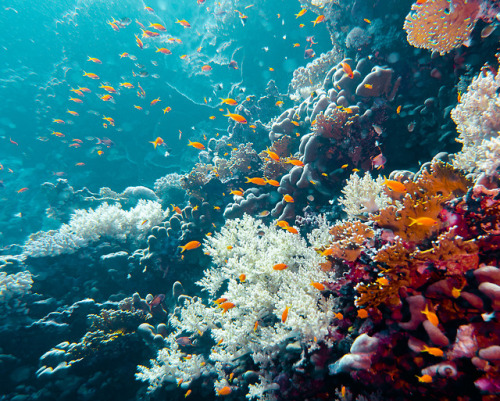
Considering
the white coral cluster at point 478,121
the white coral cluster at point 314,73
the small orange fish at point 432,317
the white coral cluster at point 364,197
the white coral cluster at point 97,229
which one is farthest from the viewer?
the white coral cluster at point 314,73

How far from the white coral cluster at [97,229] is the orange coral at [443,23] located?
345 inches

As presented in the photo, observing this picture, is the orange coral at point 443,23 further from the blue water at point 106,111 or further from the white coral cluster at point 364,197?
the blue water at point 106,111

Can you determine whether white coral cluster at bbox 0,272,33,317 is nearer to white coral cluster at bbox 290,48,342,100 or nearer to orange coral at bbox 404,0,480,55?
white coral cluster at bbox 290,48,342,100

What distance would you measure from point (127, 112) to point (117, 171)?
4179 millimetres

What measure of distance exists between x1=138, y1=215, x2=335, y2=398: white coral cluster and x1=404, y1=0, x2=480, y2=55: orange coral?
16.2 ft

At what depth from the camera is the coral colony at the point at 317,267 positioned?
2010 mm

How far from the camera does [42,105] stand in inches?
641

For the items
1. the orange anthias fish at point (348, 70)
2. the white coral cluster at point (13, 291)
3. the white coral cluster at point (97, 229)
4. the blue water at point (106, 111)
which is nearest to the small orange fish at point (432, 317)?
the orange anthias fish at point (348, 70)

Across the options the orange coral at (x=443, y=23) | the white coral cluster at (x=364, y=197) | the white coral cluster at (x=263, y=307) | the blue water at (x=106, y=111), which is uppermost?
the blue water at (x=106, y=111)

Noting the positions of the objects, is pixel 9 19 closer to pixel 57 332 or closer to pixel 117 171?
pixel 117 171

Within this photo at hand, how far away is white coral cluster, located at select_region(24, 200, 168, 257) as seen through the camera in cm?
704

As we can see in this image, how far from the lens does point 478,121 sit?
3.45 meters

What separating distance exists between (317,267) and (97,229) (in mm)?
7569

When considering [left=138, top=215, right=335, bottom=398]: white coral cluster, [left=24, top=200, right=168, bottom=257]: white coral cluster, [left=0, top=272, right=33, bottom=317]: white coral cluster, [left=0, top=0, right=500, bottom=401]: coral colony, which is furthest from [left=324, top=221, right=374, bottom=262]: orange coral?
[left=0, top=272, right=33, bottom=317]: white coral cluster
